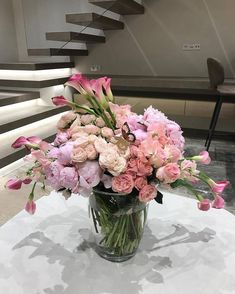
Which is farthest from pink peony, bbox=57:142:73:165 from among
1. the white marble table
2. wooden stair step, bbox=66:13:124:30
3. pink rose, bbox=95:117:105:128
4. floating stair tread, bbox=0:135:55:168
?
wooden stair step, bbox=66:13:124:30

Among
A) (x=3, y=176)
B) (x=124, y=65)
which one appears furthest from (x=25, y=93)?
(x=124, y=65)

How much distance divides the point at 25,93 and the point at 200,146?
2335 millimetres

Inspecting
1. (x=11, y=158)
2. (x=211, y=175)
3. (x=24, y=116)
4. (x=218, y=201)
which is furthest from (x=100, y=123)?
(x=24, y=116)

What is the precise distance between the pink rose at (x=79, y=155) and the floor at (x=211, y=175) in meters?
0.86

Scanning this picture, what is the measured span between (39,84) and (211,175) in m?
2.44

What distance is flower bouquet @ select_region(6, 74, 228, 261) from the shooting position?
2.28ft

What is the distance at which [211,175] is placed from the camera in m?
2.78

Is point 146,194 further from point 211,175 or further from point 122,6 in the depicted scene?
point 122,6

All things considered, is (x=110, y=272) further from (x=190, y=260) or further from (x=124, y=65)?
(x=124, y=65)

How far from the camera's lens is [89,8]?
4402mm

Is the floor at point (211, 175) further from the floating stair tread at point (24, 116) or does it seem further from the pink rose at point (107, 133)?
the pink rose at point (107, 133)

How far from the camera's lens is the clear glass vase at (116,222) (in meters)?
0.75

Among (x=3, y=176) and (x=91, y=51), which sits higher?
(x=91, y=51)

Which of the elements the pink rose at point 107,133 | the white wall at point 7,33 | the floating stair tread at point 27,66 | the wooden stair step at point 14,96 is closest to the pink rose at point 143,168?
the pink rose at point 107,133
